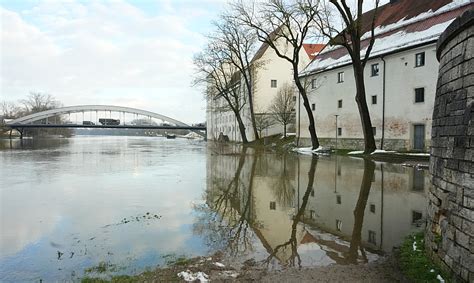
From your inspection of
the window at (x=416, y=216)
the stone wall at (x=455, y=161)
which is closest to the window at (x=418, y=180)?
the window at (x=416, y=216)

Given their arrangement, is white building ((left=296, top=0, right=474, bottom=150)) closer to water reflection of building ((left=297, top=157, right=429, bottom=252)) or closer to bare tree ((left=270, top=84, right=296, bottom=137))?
bare tree ((left=270, top=84, right=296, bottom=137))

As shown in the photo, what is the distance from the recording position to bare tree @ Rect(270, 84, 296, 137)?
51.1 metres

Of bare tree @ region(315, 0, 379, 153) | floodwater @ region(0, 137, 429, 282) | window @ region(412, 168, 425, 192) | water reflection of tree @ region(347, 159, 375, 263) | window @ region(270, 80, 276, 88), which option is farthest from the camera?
window @ region(270, 80, 276, 88)

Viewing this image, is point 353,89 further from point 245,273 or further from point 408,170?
point 245,273

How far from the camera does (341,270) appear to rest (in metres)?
6.19

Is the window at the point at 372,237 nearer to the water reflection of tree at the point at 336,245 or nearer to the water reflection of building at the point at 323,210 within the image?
the water reflection of building at the point at 323,210

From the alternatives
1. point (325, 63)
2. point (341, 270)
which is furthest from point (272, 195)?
point (325, 63)

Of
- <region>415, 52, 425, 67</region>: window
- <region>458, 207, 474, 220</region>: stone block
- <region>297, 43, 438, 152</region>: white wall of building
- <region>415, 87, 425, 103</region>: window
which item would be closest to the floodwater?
<region>458, 207, 474, 220</region>: stone block

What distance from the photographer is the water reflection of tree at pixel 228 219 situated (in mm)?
7805

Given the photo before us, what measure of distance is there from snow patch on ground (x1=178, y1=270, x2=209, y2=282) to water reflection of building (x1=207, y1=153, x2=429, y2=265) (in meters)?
1.48

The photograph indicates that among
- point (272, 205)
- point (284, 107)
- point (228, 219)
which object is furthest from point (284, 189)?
point (284, 107)

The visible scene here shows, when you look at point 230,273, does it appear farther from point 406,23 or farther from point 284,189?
point 406,23

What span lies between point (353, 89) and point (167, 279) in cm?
3273

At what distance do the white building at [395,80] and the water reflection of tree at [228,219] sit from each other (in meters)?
17.9
